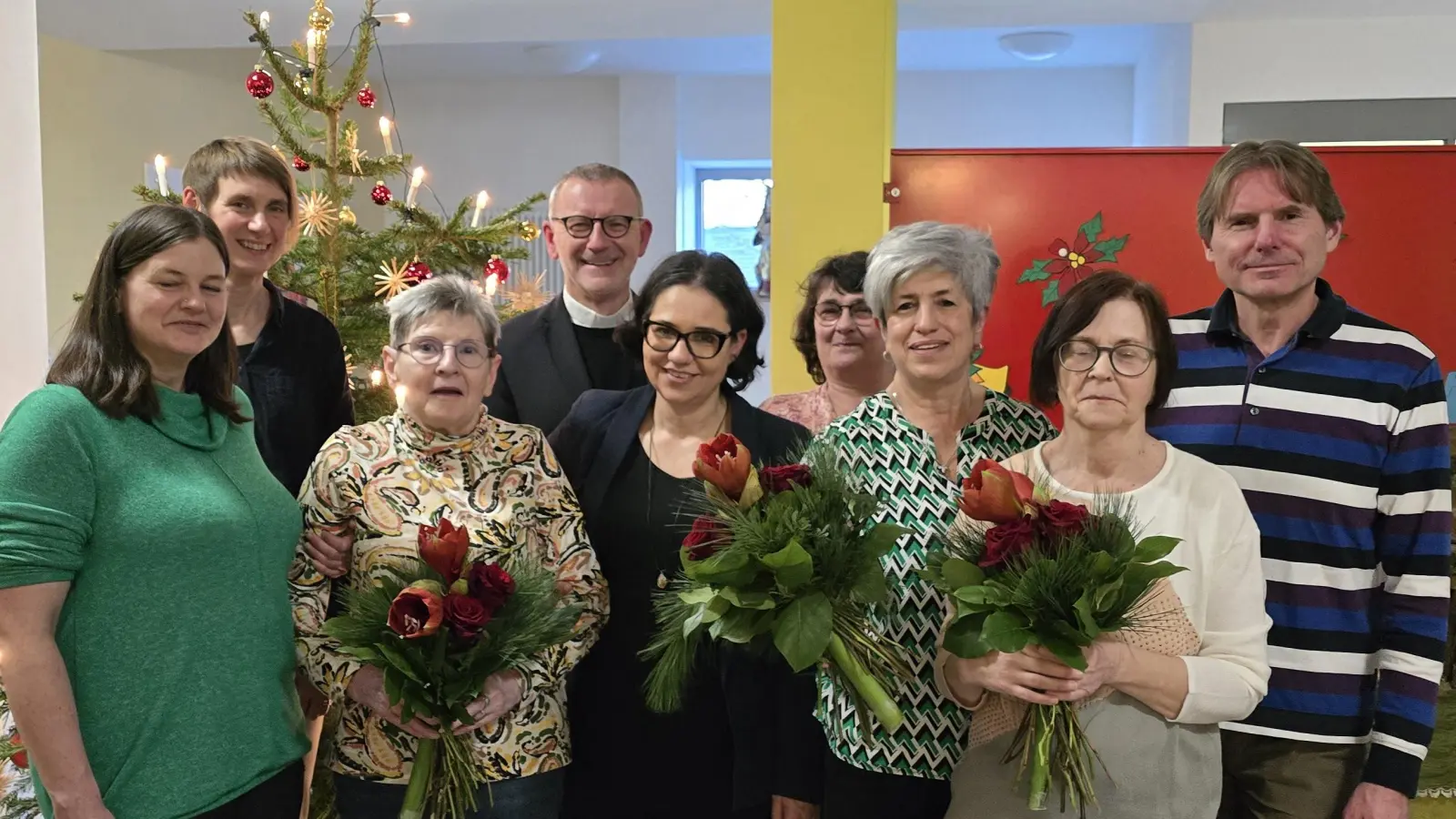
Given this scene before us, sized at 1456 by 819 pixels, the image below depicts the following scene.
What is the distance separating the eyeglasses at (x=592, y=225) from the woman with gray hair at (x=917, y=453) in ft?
3.27

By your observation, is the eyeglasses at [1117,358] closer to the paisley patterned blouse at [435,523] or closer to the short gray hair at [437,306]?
the paisley patterned blouse at [435,523]

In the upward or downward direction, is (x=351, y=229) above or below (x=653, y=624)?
above

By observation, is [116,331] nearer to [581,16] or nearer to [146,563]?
[146,563]

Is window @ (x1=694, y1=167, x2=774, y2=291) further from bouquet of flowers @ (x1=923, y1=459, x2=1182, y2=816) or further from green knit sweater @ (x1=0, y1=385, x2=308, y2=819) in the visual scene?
bouquet of flowers @ (x1=923, y1=459, x2=1182, y2=816)

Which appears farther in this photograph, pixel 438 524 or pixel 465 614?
pixel 438 524

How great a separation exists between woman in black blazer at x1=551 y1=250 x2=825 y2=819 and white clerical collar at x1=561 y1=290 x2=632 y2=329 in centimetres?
64

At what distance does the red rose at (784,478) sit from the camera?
164 cm

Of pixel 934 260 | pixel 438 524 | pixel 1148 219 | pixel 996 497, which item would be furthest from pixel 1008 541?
pixel 1148 219

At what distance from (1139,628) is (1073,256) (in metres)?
2.21

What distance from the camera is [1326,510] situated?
196 centimetres

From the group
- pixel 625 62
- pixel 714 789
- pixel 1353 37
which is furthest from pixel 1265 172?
pixel 625 62

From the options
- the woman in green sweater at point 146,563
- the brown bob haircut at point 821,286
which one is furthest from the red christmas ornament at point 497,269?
the woman in green sweater at point 146,563

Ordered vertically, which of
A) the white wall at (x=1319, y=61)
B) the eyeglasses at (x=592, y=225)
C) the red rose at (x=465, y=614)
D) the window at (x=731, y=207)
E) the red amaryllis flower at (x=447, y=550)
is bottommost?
the red rose at (x=465, y=614)

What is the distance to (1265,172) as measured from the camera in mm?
2008
